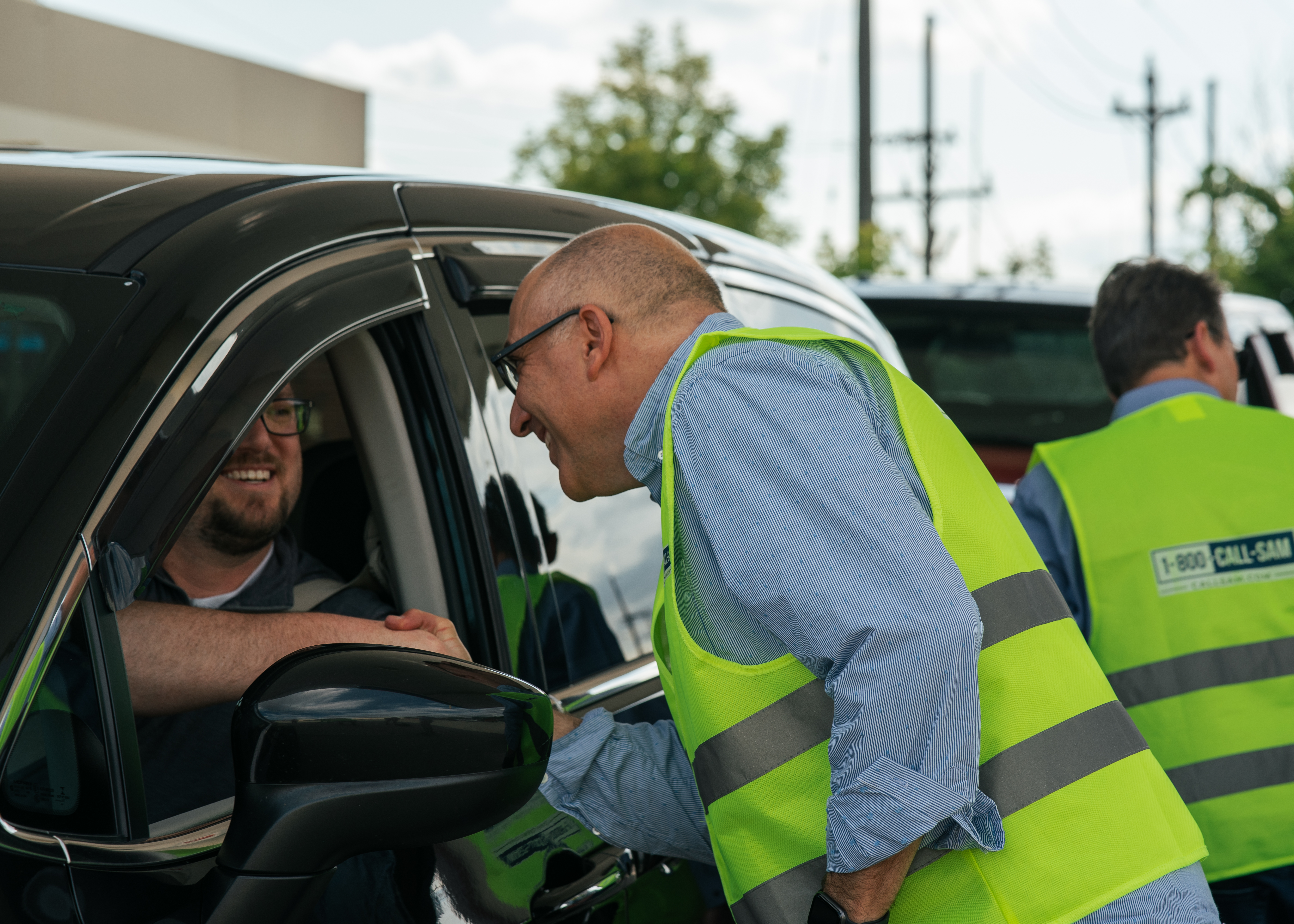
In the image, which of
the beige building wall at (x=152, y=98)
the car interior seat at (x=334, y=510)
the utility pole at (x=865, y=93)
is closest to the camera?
the car interior seat at (x=334, y=510)

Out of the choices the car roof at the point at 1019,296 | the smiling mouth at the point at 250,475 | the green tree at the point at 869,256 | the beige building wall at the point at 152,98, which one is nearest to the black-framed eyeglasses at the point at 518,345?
the smiling mouth at the point at 250,475

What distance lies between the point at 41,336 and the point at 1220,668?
2.33 metres

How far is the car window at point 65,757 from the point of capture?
1.26 m

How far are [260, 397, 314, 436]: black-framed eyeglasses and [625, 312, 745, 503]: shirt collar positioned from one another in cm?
84

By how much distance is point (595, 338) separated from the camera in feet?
5.35

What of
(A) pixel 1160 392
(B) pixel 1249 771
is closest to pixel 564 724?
(B) pixel 1249 771

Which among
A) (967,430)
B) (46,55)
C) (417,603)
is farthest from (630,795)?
(46,55)

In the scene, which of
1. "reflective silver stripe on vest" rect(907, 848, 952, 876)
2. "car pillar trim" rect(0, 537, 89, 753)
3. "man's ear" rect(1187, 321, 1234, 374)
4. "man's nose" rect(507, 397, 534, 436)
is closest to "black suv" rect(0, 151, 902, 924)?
"car pillar trim" rect(0, 537, 89, 753)

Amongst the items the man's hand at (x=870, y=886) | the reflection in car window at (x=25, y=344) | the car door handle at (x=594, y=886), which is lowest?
the car door handle at (x=594, y=886)

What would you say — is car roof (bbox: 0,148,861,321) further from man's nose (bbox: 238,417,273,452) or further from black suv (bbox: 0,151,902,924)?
man's nose (bbox: 238,417,273,452)

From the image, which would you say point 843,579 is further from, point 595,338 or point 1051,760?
point 595,338

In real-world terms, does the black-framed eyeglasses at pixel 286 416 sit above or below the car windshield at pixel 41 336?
below

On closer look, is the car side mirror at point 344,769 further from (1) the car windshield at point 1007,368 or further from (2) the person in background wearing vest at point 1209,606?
(1) the car windshield at point 1007,368

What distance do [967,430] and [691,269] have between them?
4.48 metres
